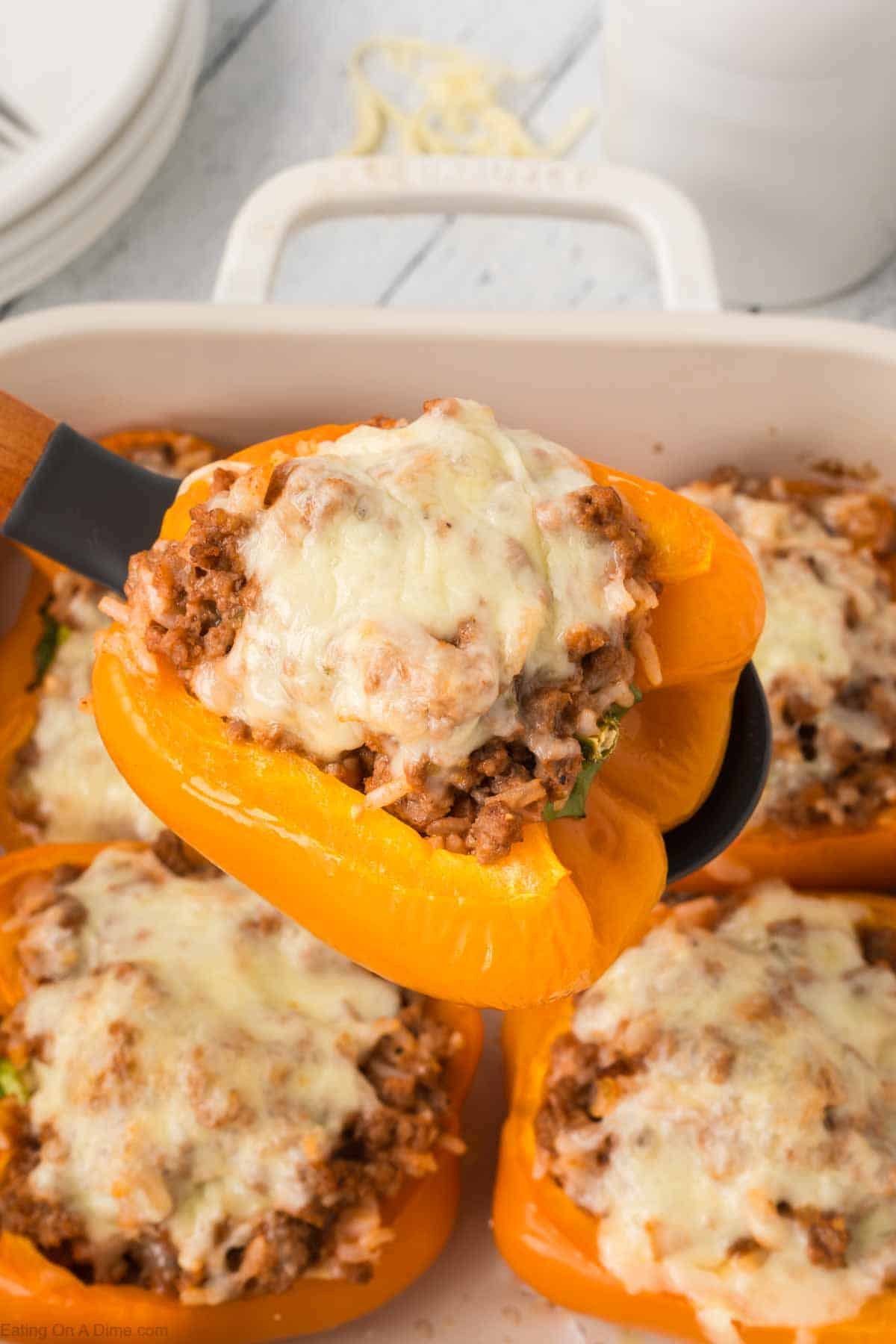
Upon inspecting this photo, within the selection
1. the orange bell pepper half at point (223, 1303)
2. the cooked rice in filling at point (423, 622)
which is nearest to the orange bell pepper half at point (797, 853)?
the orange bell pepper half at point (223, 1303)

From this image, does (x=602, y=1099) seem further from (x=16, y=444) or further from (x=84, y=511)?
(x=16, y=444)

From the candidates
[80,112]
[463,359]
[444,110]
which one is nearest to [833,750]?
[463,359]

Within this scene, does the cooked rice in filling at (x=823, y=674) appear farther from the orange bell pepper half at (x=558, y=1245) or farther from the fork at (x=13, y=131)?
the fork at (x=13, y=131)

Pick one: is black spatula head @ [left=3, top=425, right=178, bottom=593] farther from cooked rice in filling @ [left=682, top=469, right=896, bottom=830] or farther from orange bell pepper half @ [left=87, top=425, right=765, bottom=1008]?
cooked rice in filling @ [left=682, top=469, right=896, bottom=830]

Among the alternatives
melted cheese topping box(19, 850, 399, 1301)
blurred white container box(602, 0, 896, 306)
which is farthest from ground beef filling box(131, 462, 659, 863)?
blurred white container box(602, 0, 896, 306)

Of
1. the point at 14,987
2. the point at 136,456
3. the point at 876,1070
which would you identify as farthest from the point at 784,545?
the point at 14,987

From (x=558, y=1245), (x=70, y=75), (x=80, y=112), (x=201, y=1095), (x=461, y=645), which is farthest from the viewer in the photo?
(x=70, y=75)
